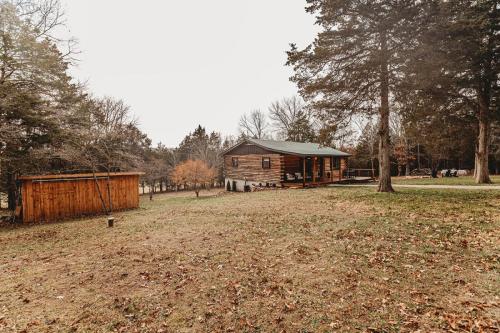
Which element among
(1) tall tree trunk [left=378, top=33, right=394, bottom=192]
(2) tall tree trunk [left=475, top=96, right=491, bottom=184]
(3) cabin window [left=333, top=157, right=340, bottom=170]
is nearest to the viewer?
(1) tall tree trunk [left=378, top=33, right=394, bottom=192]

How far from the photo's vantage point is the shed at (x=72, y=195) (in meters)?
13.3

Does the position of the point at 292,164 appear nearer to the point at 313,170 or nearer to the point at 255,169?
the point at 313,170

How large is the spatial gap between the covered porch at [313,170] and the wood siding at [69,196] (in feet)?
44.8

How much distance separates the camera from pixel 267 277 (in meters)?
5.74

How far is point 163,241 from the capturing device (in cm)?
837

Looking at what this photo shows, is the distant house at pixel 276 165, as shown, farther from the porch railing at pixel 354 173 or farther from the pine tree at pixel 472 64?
the pine tree at pixel 472 64

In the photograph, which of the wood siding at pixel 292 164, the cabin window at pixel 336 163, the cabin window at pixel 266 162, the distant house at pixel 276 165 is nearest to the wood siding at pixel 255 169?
the distant house at pixel 276 165

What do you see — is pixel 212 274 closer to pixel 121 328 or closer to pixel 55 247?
pixel 121 328

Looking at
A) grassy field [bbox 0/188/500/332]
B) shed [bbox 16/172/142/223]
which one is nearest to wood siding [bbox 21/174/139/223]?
shed [bbox 16/172/142/223]

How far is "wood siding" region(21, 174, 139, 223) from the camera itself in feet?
43.7

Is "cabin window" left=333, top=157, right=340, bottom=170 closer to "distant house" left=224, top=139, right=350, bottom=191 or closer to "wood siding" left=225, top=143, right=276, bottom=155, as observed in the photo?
"distant house" left=224, top=139, right=350, bottom=191

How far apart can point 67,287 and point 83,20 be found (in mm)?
15587

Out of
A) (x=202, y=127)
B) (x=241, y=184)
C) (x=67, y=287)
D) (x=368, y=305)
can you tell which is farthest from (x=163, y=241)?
(x=202, y=127)

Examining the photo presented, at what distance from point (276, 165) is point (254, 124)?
38.4 meters
